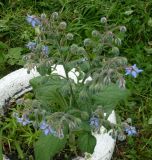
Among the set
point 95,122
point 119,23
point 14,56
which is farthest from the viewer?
point 119,23

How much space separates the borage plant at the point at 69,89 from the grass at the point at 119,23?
68cm

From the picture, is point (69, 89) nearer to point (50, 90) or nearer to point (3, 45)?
point (50, 90)

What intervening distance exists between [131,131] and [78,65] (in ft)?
1.07

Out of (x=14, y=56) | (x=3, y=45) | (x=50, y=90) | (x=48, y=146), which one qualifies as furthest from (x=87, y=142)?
(x=3, y=45)

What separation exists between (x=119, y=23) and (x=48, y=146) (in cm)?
130

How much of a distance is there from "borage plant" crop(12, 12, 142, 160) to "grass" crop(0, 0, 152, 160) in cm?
68

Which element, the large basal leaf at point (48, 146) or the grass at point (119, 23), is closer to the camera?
the large basal leaf at point (48, 146)

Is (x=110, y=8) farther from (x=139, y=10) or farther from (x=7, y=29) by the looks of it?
(x=7, y=29)

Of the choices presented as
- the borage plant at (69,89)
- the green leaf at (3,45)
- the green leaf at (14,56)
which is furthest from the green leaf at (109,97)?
the green leaf at (3,45)

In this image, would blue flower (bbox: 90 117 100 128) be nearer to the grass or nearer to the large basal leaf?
the large basal leaf

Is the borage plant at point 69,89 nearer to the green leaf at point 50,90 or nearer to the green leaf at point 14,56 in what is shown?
the green leaf at point 50,90

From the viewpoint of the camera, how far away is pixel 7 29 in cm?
294

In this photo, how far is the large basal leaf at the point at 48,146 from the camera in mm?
1829

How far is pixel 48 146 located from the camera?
1.84 meters
